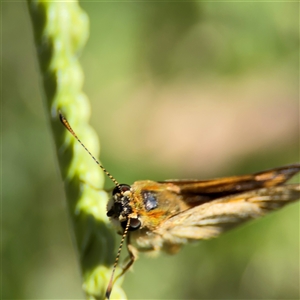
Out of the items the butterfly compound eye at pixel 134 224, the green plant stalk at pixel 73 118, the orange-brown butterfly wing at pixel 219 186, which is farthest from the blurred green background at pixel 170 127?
the green plant stalk at pixel 73 118

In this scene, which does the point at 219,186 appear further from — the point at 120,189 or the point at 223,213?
the point at 120,189

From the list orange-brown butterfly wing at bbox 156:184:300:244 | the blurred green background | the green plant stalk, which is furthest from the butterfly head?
the blurred green background

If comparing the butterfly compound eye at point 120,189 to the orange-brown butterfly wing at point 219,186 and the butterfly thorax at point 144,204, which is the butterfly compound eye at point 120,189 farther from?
the orange-brown butterfly wing at point 219,186

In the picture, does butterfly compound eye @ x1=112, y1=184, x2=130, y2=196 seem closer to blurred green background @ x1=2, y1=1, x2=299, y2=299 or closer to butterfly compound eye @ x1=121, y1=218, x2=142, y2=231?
butterfly compound eye @ x1=121, y1=218, x2=142, y2=231

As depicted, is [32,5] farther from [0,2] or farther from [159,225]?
[0,2]

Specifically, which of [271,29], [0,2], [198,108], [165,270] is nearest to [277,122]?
[198,108]

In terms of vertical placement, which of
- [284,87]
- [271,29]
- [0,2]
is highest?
[0,2]
